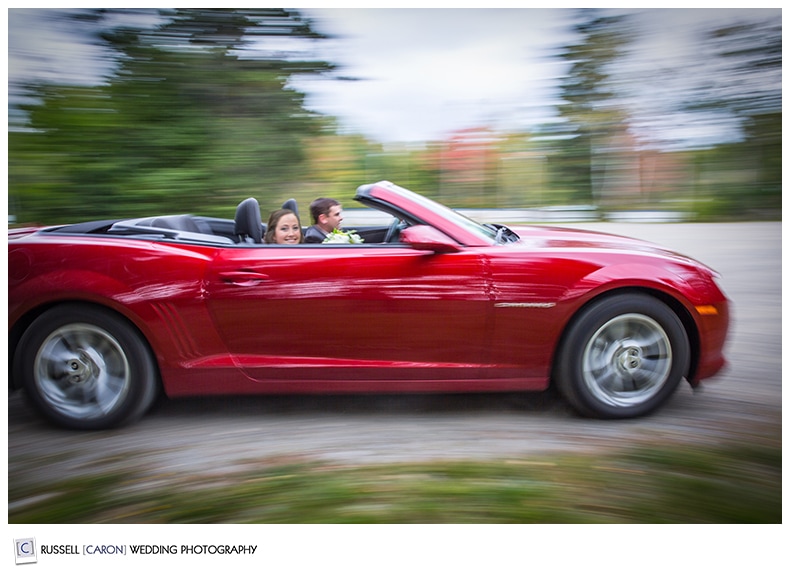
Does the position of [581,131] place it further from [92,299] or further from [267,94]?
[92,299]

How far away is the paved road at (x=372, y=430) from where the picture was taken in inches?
109

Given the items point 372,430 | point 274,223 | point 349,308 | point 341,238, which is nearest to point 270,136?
point 274,223

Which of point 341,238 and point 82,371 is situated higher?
point 341,238

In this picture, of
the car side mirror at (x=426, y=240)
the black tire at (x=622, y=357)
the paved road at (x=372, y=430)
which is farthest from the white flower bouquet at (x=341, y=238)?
the black tire at (x=622, y=357)

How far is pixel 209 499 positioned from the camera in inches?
102

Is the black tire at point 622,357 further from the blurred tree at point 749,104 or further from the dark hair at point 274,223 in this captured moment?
the dark hair at point 274,223

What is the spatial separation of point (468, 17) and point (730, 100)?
155 cm

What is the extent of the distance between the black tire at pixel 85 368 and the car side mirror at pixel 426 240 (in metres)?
1.21

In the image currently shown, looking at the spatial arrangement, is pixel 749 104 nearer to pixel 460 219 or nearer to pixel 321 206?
pixel 460 219

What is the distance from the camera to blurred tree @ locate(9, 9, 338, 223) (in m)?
3.48

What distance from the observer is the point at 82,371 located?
9.29 feet

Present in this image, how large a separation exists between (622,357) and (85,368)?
228 centimetres
